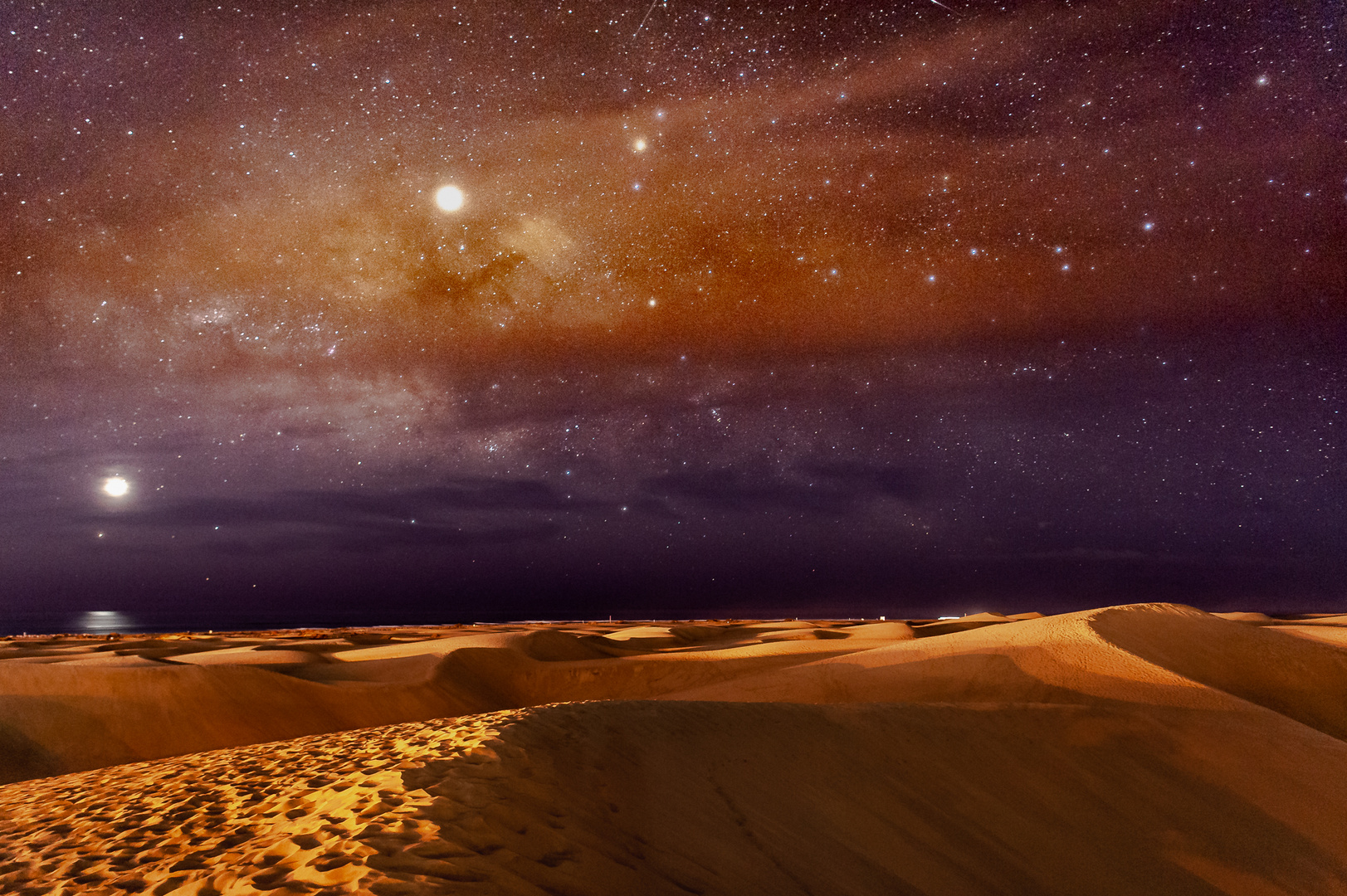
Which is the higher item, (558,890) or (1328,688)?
(558,890)

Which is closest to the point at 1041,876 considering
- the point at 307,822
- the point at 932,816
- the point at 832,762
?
the point at 932,816

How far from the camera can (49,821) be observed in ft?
17.9

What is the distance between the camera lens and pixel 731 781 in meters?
7.08

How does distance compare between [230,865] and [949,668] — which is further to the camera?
[949,668]

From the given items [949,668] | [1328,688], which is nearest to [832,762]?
[949,668]

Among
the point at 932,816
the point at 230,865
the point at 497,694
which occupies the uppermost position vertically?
the point at 230,865

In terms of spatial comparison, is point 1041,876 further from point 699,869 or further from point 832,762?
point 699,869

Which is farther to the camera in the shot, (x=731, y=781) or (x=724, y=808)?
(x=731, y=781)

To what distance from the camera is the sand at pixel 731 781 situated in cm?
446

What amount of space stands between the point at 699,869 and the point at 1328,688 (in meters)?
18.2

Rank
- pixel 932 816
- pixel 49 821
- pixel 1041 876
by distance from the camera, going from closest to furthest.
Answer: pixel 49 821 → pixel 1041 876 → pixel 932 816

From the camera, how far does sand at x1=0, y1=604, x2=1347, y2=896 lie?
4461 mm

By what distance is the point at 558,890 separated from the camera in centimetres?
406

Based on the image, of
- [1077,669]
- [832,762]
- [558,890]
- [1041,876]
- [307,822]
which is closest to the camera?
[558,890]
